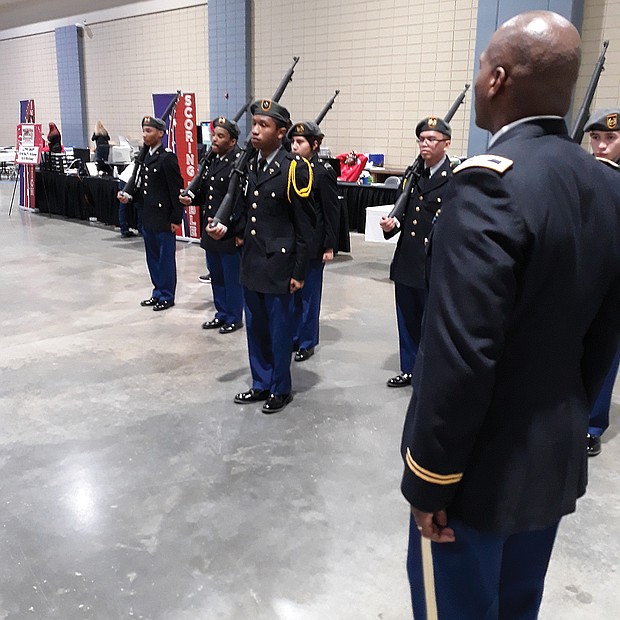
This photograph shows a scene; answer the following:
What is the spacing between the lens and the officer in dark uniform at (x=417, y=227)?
134 inches

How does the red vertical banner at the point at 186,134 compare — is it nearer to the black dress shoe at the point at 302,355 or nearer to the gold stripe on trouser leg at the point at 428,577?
the black dress shoe at the point at 302,355

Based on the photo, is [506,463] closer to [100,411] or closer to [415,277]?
[415,277]

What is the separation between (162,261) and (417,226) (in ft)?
8.40

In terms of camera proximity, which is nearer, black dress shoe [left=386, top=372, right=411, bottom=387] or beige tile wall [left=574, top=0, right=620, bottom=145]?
black dress shoe [left=386, top=372, right=411, bottom=387]

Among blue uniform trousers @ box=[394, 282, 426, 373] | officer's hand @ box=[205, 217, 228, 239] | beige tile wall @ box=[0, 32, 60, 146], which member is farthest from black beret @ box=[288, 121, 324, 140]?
beige tile wall @ box=[0, 32, 60, 146]

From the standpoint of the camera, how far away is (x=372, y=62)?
10.2 meters

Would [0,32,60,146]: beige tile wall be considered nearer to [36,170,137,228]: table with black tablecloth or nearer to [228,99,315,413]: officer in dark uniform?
[36,170,137,228]: table with black tablecloth

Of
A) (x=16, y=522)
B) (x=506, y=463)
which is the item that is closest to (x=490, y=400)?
(x=506, y=463)

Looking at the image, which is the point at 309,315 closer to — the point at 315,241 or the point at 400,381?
the point at 315,241

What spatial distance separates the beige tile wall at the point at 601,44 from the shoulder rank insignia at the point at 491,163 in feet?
25.7

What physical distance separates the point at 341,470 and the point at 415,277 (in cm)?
121

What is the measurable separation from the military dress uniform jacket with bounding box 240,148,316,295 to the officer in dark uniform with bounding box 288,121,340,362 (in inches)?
34.6

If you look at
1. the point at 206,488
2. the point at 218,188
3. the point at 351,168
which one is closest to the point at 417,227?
the point at 218,188

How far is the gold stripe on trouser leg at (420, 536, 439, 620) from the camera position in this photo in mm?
1218
